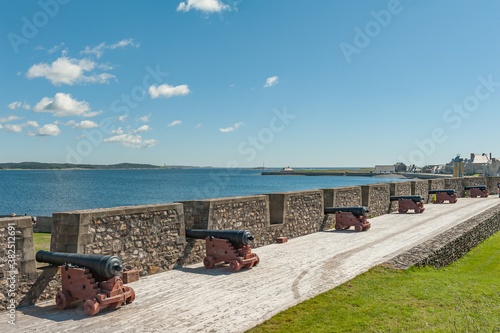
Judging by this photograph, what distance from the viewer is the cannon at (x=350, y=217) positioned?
14.7 metres

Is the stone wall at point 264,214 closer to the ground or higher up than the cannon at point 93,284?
higher up

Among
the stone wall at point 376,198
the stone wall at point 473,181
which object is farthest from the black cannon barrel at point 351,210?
the stone wall at point 473,181

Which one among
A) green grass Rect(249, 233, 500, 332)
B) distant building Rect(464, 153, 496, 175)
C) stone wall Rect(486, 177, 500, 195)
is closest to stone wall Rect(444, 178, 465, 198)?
stone wall Rect(486, 177, 500, 195)

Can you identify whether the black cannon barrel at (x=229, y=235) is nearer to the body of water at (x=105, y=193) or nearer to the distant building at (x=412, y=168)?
the body of water at (x=105, y=193)

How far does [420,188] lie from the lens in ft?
83.0

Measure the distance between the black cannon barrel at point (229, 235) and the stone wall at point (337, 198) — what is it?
6754 mm

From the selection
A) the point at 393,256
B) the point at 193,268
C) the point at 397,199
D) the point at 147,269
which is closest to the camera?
the point at 147,269

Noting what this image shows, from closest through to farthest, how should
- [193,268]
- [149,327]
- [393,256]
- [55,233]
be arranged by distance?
[149,327]
[55,233]
[193,268]
[393,256]

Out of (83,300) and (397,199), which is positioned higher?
(397,199)

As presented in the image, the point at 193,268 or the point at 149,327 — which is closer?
the point at 149,327

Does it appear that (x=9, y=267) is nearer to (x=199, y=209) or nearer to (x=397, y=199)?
(x=199, y=209)

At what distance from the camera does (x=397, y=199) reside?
20859 mm

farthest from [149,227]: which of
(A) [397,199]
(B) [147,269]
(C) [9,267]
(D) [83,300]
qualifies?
(A) [397,199]

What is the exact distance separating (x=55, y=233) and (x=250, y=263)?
4.10 metres
